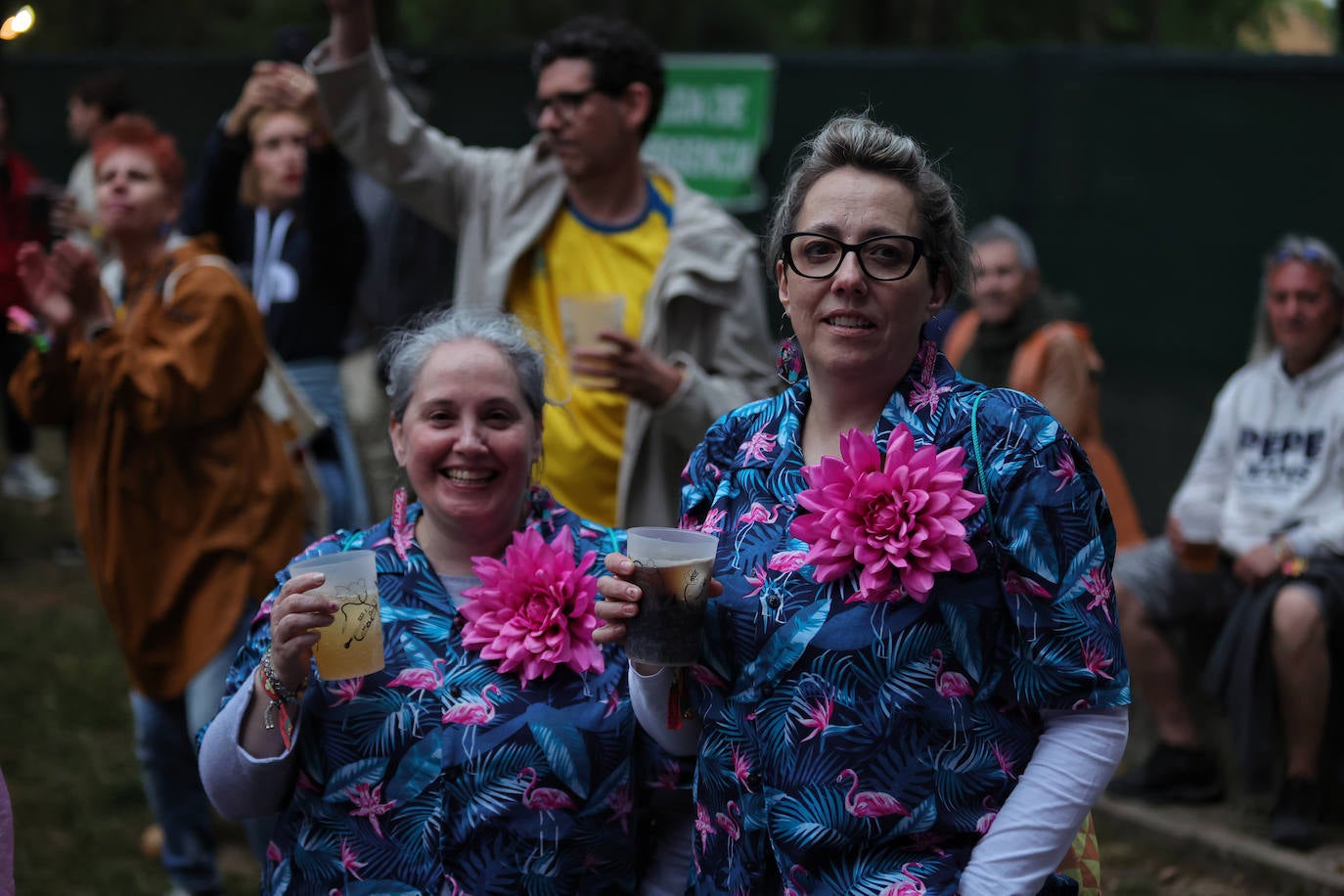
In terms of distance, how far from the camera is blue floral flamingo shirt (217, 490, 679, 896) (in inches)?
102

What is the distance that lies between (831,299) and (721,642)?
55 centimetres

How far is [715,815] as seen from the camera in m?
2.29

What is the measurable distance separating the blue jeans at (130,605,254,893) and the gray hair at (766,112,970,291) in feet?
8.58

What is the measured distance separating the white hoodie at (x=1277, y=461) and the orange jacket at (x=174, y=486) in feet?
11.0

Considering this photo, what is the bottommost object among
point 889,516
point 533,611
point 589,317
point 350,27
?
point 533,611

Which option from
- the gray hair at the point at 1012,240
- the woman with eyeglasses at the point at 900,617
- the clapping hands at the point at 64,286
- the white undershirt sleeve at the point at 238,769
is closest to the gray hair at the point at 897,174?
the woman with eyeglasses at the point at 900,617

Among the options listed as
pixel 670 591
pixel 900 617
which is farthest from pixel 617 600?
pixel 900 617

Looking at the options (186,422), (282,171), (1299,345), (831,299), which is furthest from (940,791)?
(282,171)

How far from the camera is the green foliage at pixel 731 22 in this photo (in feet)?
48.0

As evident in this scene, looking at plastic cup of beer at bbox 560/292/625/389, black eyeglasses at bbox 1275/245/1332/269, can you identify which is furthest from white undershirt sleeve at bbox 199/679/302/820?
black eyeglasses at bbox 1275/245/1332/269

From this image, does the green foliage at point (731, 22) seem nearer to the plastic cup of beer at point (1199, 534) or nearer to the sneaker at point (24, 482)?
the sneaker at point (24, 482)

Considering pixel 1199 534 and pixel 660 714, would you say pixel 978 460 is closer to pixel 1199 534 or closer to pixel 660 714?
pixel 660 714

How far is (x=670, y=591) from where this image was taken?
2.19 m

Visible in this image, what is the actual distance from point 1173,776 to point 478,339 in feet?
12.2
